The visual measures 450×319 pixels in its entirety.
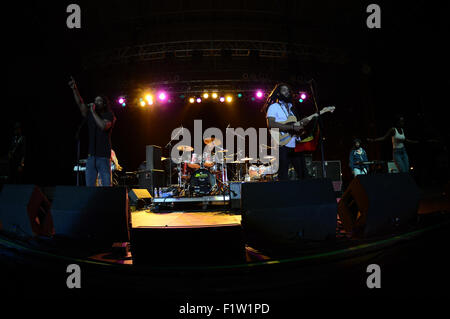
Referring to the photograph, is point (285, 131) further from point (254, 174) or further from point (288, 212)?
point (254, 174)

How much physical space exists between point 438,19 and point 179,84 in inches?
325

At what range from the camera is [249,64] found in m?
9.84

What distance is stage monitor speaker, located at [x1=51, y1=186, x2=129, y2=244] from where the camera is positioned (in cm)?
185

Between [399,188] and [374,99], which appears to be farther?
[374,99]

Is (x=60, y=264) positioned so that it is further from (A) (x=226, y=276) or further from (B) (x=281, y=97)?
(B) (x=281, y=97)

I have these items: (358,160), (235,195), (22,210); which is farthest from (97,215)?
(358,160)

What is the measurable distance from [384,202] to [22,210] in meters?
2.85

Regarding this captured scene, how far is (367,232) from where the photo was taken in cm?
180

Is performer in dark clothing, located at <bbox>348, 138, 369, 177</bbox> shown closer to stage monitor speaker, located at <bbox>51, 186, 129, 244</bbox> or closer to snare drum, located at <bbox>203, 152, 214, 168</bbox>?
snare drum, located at <bbox>203, 152, 214, 168</bbox>

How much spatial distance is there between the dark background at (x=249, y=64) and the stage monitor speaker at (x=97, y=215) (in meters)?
5.61

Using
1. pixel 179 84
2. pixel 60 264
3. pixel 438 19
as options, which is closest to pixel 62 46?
pixel 179 84

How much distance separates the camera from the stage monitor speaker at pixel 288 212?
1707mm

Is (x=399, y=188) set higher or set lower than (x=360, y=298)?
higher

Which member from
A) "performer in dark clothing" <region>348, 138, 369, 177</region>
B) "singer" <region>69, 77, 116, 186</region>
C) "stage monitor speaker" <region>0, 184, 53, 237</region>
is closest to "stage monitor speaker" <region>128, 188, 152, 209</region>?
"singer" <region>69, 77, 116, 186</region>
